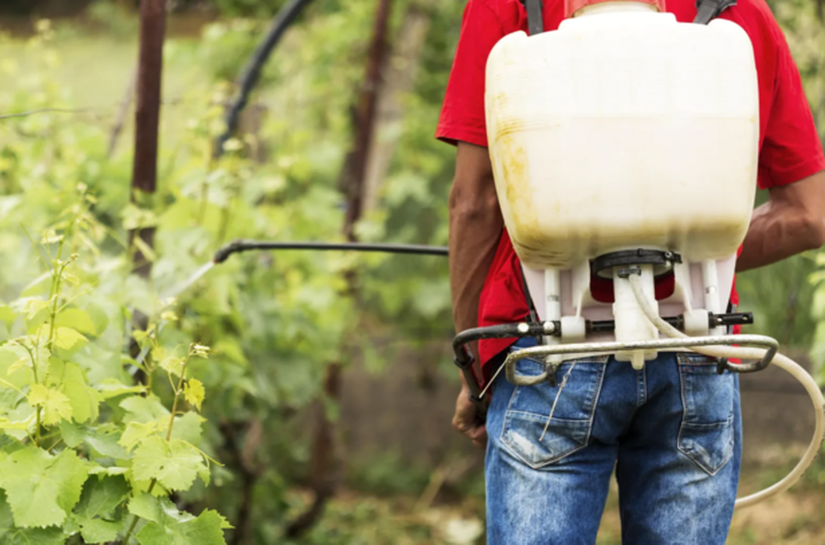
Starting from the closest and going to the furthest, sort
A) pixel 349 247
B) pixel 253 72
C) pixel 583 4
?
pixel 583 4 < pixel 349 247 < pixel 253 72

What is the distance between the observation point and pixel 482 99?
1727mm

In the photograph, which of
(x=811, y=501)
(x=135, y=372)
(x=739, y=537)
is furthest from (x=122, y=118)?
(x=811, y=501)

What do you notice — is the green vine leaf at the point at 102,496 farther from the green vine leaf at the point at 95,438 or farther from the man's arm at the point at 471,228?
the man's arm at the point at 471,228

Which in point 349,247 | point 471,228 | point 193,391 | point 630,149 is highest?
point 630,149

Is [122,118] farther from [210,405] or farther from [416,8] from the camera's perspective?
[416,8]

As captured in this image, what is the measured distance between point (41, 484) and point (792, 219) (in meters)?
1.43

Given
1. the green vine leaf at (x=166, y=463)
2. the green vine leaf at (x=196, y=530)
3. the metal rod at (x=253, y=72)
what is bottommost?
the green vine leaf at (x=196, y=530)

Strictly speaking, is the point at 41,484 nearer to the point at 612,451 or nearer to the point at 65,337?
the point at 65,337

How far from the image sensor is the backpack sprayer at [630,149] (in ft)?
4.70

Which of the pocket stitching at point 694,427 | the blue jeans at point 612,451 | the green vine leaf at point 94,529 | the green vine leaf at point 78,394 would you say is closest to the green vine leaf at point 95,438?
the green vine leaf at point 78,394

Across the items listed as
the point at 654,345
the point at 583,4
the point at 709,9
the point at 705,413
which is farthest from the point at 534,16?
the point at 705,413

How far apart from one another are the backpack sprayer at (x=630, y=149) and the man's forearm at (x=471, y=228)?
0.19 m

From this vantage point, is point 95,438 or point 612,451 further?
point 612,451

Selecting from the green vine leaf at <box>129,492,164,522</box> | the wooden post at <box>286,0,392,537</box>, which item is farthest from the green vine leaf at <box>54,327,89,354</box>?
the wooden post at <box>286,0,392,537</box>
